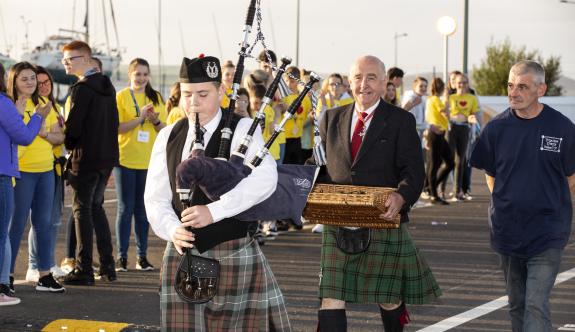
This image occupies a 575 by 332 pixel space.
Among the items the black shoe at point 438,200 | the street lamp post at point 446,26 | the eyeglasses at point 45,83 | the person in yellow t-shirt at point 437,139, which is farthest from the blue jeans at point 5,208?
the street lamp post at point 446,26

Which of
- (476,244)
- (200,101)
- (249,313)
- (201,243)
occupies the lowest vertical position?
(476,244)

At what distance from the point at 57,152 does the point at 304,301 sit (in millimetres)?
2707

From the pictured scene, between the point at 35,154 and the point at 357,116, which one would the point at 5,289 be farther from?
the point at 357,116

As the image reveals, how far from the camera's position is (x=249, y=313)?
16.8ft

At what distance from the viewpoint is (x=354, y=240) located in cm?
648

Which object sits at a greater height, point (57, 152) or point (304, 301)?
point (57, 152)

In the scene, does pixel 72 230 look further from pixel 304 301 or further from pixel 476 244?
pixel 476 244

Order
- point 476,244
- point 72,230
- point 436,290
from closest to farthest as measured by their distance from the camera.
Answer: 1. point 436,290
2. point 72,230
3. point 476,244

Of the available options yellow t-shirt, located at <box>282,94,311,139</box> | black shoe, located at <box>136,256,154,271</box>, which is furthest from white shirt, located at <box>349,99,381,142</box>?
yellow t-shirt, located at <box>282,94,311,139</box>

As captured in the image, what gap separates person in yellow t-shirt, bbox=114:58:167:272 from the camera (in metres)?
10.1

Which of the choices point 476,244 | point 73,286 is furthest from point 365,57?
point 476,244

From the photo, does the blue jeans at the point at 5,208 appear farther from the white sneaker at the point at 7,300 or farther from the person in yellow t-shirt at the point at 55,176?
the person in yellow t-shirt at the point at 55,176

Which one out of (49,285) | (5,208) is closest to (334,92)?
(49,285)

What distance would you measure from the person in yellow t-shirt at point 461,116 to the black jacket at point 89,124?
27.8ft
